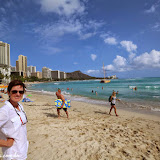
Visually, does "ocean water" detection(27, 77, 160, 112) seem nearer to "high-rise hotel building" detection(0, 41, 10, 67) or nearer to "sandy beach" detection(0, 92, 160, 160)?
"sandy beach" detection(0, 92, 160, 160)

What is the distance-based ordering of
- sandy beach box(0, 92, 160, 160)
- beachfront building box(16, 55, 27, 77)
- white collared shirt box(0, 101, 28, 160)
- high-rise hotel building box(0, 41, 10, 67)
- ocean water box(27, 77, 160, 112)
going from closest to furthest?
1. white collared shirt box(0, 101, 28, 160)
2. sandy beach box(0, 92, 160, 160)
3. ocean water box(27, 77, 160, 112)
4. high-rise hotel building box(0, 41, 10, 67)
5. beachfront building box(16, 55, 27, 77)

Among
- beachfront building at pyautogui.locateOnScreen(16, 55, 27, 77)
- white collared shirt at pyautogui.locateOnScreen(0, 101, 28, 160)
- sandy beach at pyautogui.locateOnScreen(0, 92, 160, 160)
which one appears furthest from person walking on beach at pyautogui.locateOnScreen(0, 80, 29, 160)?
beachfront building at pyautogui.locateOnScreen(16, 55, 27, 77)

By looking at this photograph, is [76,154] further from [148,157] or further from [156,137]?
[156,137]

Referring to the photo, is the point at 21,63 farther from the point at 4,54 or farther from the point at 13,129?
the point at 13,129

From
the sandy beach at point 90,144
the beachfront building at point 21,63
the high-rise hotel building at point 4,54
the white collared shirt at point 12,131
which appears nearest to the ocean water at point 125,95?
the sandy beach at point 90,144

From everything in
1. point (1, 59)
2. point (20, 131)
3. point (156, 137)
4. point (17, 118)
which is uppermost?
point (1, 59)

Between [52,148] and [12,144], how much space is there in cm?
259

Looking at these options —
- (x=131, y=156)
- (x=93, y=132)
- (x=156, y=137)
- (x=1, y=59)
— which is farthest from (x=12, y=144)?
(x=1, y=59)

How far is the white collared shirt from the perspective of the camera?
1247 mm

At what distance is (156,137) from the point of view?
444 centimetres

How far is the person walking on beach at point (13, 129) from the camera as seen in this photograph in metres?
1.25

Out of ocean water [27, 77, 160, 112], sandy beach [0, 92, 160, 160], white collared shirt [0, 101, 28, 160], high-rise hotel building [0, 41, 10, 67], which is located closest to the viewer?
white collared shirt [0, 101, 28, 160]

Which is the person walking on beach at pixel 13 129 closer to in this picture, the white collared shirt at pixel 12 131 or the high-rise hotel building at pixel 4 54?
the white collared shirt at pixel 12 131

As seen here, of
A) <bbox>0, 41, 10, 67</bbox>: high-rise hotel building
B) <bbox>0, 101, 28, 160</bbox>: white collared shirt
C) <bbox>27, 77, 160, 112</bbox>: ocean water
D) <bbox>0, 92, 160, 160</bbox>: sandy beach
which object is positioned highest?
<bbox>0, 41, 10, 67</bbox>: high-rise hotel building
